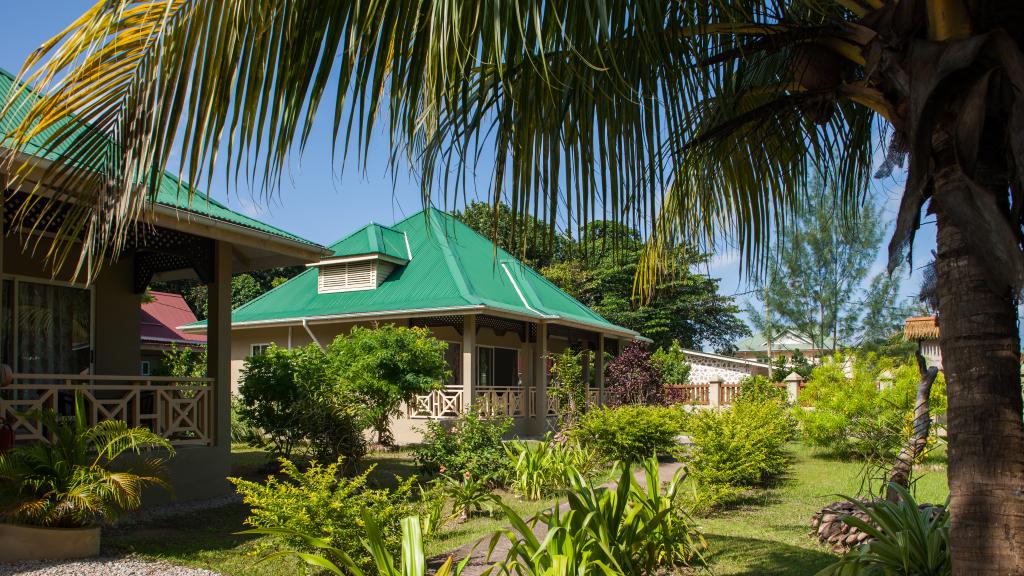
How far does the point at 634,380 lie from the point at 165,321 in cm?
1753

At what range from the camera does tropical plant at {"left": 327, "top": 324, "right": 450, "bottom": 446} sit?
1342 centimetres

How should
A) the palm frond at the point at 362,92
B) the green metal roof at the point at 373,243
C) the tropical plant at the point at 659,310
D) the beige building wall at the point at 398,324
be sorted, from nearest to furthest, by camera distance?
the palm frond at the point at 362,92
the beige building wall at the point at 398,324
the green metal roof at the point at 373,243
the tropical plant at the point at 659,310

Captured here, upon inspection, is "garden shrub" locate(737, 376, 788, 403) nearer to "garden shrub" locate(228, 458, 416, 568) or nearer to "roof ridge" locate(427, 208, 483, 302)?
"roof ridge" locate(427, 208, 483, 302)

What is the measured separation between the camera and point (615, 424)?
43.9 ft

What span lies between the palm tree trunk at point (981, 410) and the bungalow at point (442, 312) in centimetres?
1558

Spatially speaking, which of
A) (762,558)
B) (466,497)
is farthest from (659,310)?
(762,558)

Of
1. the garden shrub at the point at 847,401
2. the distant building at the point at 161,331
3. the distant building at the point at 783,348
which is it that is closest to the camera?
the garden shrub at the point at 847,401

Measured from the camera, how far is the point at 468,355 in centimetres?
1855

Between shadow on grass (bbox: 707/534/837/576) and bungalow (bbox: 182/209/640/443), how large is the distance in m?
11.3

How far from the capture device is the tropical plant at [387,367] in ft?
44.0

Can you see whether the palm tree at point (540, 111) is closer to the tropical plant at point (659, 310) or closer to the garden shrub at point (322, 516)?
the garden shrub at point (322, 516)

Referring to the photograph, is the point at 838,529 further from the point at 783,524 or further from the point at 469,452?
the point at 469,452

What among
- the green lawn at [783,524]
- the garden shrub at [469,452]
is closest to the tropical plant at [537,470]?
the garden shrub at [469,452]

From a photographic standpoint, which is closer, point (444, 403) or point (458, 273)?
point (444, 403)
